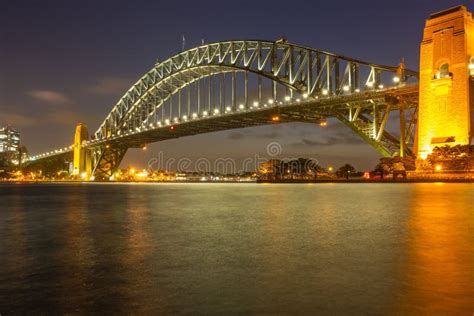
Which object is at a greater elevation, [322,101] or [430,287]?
[322,101]

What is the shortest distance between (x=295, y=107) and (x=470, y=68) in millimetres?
17599

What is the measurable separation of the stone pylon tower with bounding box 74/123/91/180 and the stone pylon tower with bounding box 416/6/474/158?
67.0 m

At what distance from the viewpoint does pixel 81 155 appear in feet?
301

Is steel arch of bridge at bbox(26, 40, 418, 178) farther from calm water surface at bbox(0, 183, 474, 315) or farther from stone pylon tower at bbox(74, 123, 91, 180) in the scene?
calm water surface at bbox(0, 183, 474, 315)

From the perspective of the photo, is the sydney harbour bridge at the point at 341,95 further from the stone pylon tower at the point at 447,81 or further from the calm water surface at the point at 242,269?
the calm water surface at the point at 242,269

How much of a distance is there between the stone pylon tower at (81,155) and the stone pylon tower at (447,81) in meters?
67.0

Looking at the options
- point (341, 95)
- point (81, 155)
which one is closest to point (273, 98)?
point (341, 95)

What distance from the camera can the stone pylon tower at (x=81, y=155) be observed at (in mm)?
89875

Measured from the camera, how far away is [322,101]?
149 feet

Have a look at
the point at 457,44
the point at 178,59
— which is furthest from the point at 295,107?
the point at 178,59

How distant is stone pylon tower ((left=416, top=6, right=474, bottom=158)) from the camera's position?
116 feet

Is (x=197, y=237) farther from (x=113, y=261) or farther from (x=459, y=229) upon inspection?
(x=459, y=229)

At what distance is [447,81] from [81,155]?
236ft

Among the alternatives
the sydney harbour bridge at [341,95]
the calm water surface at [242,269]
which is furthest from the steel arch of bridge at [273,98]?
the calm water surface at [242,269]
